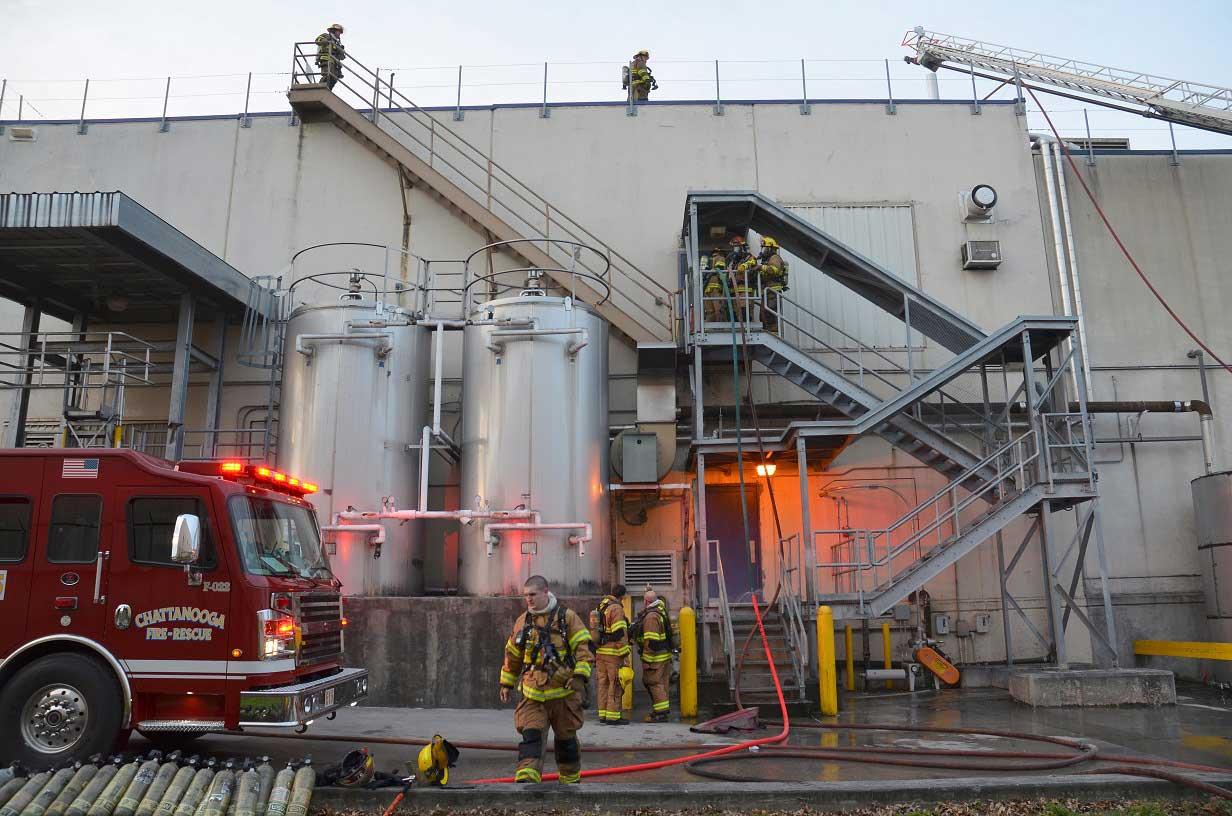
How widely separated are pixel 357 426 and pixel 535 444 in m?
2.83

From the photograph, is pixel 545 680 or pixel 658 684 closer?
pixel 545 680

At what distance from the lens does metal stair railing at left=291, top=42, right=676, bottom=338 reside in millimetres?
17375

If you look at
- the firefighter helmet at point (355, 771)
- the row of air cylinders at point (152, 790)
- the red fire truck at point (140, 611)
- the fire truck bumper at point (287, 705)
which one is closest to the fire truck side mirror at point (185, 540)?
the red fire truck at point (140, 611)

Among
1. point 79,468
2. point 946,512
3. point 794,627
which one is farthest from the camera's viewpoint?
point 946,512

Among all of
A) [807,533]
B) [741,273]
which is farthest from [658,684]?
[741,273]

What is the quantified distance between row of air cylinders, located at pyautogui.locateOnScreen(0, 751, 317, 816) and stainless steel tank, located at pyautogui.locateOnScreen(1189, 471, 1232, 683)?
51.6ft

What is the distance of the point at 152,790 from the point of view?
666 centimetres

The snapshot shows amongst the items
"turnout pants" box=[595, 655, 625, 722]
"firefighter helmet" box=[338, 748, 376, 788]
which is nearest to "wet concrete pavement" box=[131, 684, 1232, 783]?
"turnout pants" box=[595, 655, 625, 722]

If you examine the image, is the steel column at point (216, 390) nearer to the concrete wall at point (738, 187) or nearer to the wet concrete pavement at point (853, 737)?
the concrete wall at point (738, 187)

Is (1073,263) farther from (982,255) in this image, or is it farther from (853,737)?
(853,737)

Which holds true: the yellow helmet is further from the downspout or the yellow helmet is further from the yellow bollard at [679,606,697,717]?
the downspout

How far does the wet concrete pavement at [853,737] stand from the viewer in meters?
8.04

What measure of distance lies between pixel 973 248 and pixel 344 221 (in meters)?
12.8

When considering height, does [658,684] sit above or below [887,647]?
below
